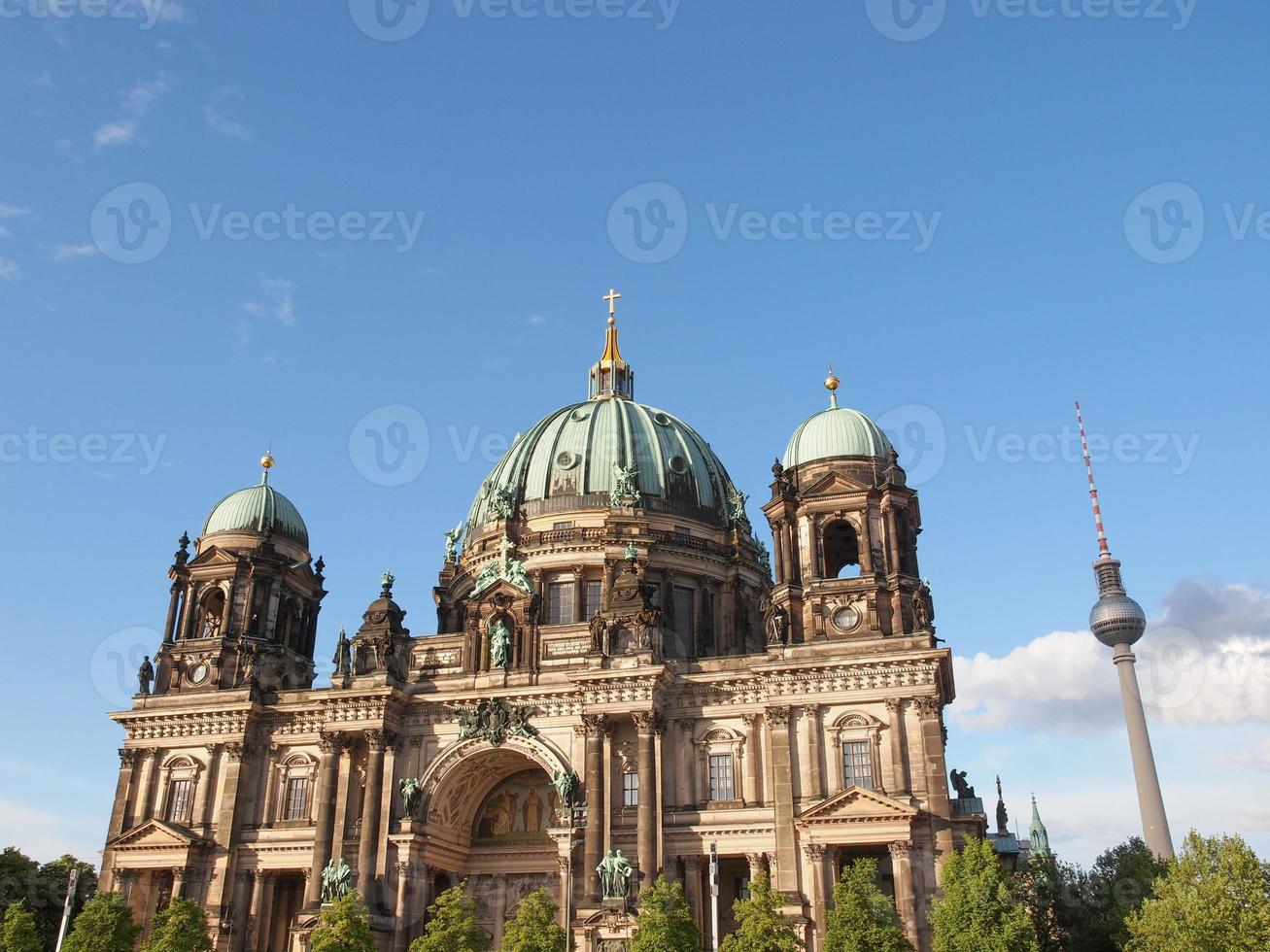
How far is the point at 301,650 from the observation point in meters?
68.4

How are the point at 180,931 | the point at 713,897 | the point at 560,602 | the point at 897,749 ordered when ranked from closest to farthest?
the point at 713,897 < the point at 897,749 < the point at 180,931 < the point at 560,602

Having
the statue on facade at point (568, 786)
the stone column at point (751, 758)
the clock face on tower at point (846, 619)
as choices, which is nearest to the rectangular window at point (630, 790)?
the statue on facade at point (568, 786)

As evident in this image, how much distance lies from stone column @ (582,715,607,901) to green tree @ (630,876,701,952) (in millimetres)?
4543

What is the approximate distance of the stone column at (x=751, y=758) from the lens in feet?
174

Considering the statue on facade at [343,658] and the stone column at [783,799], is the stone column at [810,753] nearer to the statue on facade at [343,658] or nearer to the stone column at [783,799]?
the stone column at [783,799]

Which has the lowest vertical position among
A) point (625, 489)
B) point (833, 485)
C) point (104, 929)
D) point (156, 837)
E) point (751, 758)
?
point (104, 929)

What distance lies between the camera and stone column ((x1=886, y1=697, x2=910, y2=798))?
49.9 meters

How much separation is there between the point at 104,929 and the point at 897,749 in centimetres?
3660

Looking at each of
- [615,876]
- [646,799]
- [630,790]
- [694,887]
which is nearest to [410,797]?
[630,790]

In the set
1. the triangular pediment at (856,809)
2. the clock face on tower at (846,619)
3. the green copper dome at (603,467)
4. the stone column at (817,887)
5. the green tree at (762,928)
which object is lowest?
the green tree at (762,928)

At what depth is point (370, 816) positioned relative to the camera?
55969 millimetres

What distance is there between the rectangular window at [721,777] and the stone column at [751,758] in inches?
27.3

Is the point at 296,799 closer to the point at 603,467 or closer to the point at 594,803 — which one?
the point at 594,803

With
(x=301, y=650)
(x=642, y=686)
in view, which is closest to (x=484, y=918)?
(x=642, y=686)
